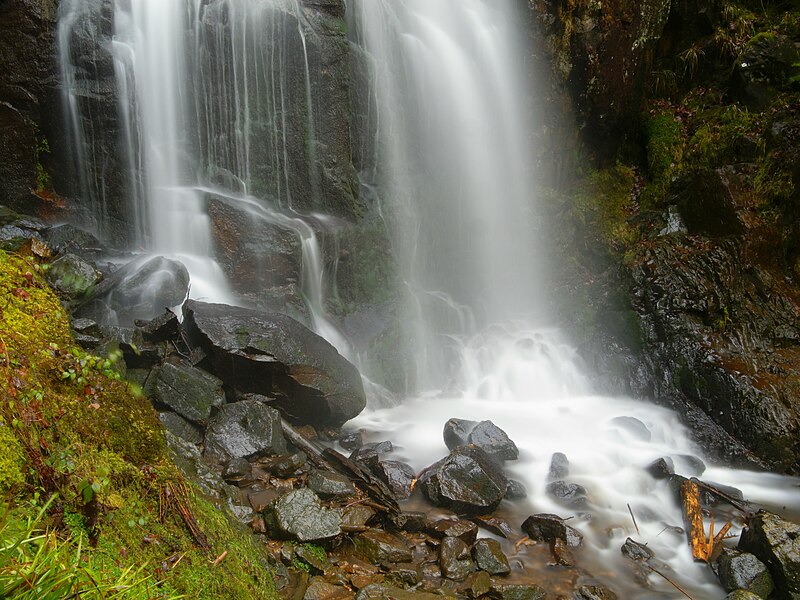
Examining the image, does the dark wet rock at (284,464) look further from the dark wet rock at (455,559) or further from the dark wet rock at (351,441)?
the dark wet rock at (455,559)

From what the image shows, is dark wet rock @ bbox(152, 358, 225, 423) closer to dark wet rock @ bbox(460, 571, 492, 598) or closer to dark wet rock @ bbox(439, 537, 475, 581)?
dark wet rock @ bbox(439, 537, 475, 581)

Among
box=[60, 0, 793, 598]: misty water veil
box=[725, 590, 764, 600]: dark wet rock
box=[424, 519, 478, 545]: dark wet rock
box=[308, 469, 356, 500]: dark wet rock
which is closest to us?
box=[725, 590, 764, 600]: dark wet rock

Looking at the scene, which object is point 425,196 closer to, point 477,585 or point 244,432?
point 244,432

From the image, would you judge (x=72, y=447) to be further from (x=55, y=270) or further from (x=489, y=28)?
(x=489, y=28)

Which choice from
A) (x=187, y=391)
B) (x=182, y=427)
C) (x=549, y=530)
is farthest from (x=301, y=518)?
(x=549, y=530)

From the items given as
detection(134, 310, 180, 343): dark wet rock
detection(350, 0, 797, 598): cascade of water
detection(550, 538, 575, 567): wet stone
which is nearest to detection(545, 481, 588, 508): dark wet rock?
detection(350, 0, 797, 598): cascade of water

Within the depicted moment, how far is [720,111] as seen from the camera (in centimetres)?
1207

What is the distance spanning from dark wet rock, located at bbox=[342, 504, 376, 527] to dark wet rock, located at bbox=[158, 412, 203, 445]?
1.78 metres

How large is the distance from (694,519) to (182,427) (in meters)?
5.25

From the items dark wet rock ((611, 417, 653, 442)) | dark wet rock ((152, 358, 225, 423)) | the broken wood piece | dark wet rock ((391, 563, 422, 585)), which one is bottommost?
dark wet rock ((611, 417, 653, 442))

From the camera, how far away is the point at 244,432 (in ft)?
18.8

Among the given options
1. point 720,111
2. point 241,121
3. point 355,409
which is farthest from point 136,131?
point 720,111

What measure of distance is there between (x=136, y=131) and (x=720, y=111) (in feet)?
38.4

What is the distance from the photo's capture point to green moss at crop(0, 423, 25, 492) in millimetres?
2072
